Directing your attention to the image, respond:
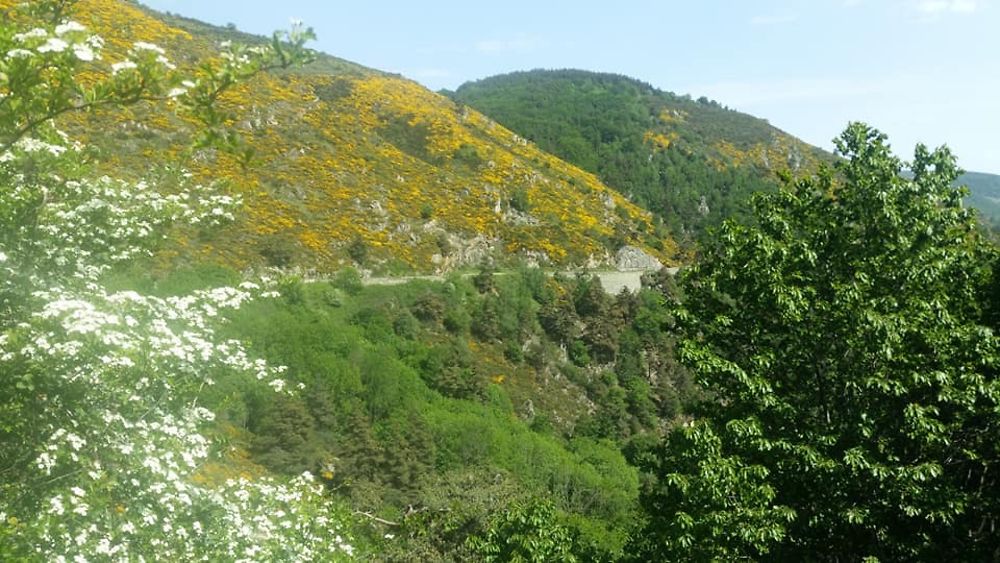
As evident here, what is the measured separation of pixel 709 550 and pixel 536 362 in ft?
155

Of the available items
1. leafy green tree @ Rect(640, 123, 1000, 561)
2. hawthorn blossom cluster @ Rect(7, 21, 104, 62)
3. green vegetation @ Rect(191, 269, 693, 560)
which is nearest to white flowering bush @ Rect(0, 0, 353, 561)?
hawthorn blossom cluster @ Rect(7, 21, 104, 62)

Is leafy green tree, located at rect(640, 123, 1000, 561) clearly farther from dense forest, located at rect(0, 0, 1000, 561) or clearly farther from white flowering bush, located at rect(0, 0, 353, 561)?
white flowering bush, located at rect(0, 0, 353, 561)

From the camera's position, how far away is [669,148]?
135m

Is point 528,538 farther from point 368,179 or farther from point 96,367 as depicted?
point 368,179

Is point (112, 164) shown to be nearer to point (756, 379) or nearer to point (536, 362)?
point (536, 362)

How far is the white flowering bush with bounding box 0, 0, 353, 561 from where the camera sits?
5574 millimetres

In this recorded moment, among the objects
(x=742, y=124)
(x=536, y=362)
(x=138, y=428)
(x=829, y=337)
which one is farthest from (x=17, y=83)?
(x=742, y=124)

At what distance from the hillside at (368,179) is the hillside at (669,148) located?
31.3m

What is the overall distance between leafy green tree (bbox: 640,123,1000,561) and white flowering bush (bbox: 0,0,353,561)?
21.3 feet

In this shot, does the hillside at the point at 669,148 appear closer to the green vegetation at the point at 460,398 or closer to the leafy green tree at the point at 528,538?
the green vegetation at the point at 460,398

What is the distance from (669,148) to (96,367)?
135 meters

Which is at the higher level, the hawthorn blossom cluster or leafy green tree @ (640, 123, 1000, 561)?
the hawthorn blossom cluster

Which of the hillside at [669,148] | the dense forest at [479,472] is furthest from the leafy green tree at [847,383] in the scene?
the hillside at [669,148]

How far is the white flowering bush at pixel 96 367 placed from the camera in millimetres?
5574
